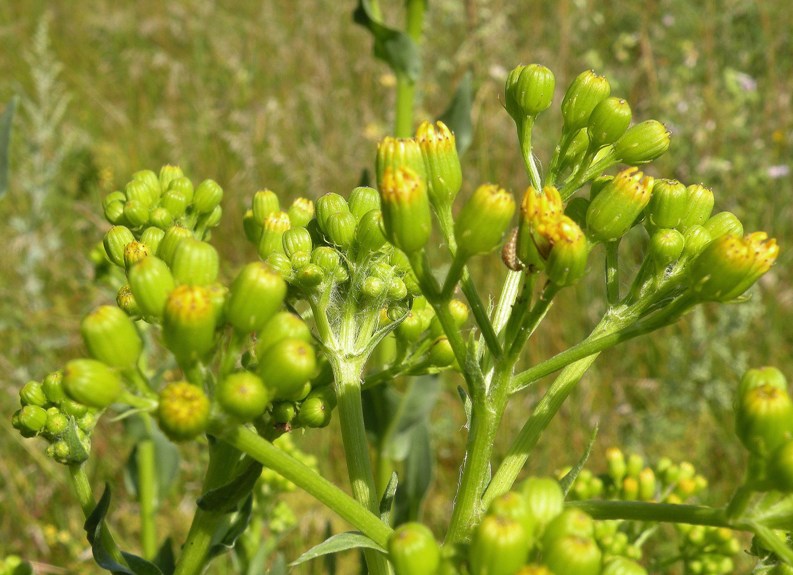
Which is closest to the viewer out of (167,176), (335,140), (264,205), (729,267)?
(729,267)

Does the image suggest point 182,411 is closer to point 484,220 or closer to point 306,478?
point 306,478

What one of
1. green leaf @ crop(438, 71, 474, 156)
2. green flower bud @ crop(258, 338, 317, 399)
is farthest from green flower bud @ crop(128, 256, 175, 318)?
green leaf @ crop(438, 71, 474, 156)

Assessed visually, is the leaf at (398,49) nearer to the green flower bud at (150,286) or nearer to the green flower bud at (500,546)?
the green flower bud at (150,286)

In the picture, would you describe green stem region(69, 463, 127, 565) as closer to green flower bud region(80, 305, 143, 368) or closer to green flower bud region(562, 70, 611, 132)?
green flower bud region(80, 305, 143, 368)

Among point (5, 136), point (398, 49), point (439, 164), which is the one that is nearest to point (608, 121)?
point (439, 164)

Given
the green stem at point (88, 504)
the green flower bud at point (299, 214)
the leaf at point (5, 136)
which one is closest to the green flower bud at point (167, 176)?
the green flower bud at point (299, 214)
